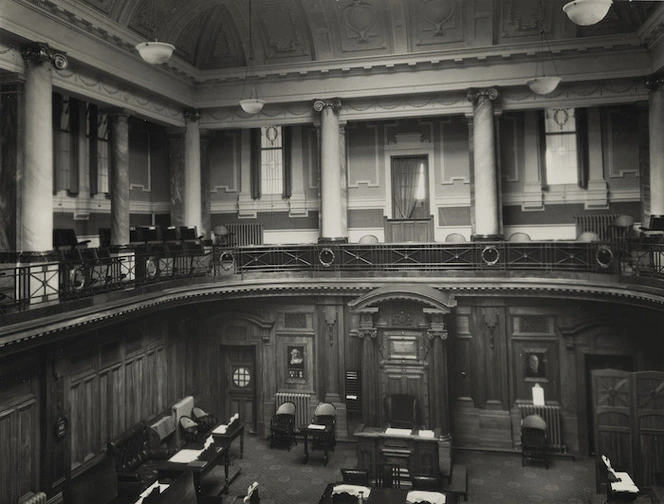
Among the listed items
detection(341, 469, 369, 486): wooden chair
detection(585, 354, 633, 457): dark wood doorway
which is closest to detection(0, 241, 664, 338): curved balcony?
detection(585, 354, 633, 457): dark wood doorway

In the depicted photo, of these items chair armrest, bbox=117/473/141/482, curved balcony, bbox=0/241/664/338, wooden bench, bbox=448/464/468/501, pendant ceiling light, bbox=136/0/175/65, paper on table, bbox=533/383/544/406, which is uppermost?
pendant ceiling light, bbox=136/0/175/65

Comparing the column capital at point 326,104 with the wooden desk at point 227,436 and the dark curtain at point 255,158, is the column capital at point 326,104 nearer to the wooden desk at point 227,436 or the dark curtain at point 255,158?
the dark curtain at point 255,158

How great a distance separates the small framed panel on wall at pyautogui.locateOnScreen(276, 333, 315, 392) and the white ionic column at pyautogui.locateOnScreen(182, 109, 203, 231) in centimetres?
452

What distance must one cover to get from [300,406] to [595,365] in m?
7.48

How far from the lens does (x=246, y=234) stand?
18.1m

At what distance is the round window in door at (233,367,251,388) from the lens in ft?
50.4

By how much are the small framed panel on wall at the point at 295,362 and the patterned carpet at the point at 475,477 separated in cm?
170

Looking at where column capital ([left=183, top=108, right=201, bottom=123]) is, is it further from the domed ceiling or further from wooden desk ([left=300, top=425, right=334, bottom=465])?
wooden desk ([left=300, top=425, right=334, bottom=465])

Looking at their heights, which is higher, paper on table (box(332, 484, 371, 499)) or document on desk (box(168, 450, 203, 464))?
document on desk (box(168, 450, 203, 464))

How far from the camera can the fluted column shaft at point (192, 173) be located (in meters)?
16.5

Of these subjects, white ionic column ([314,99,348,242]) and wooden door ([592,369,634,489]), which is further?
white ionic column ([314,99,348,242])

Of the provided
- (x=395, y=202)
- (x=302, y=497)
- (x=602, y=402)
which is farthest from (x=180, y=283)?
(x=602, y=402)

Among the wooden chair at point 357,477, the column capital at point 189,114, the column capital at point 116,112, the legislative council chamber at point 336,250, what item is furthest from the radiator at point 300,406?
the column capital at point 189,114

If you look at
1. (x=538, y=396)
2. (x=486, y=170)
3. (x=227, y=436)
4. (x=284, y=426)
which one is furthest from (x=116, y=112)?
(x=538, y=396)
